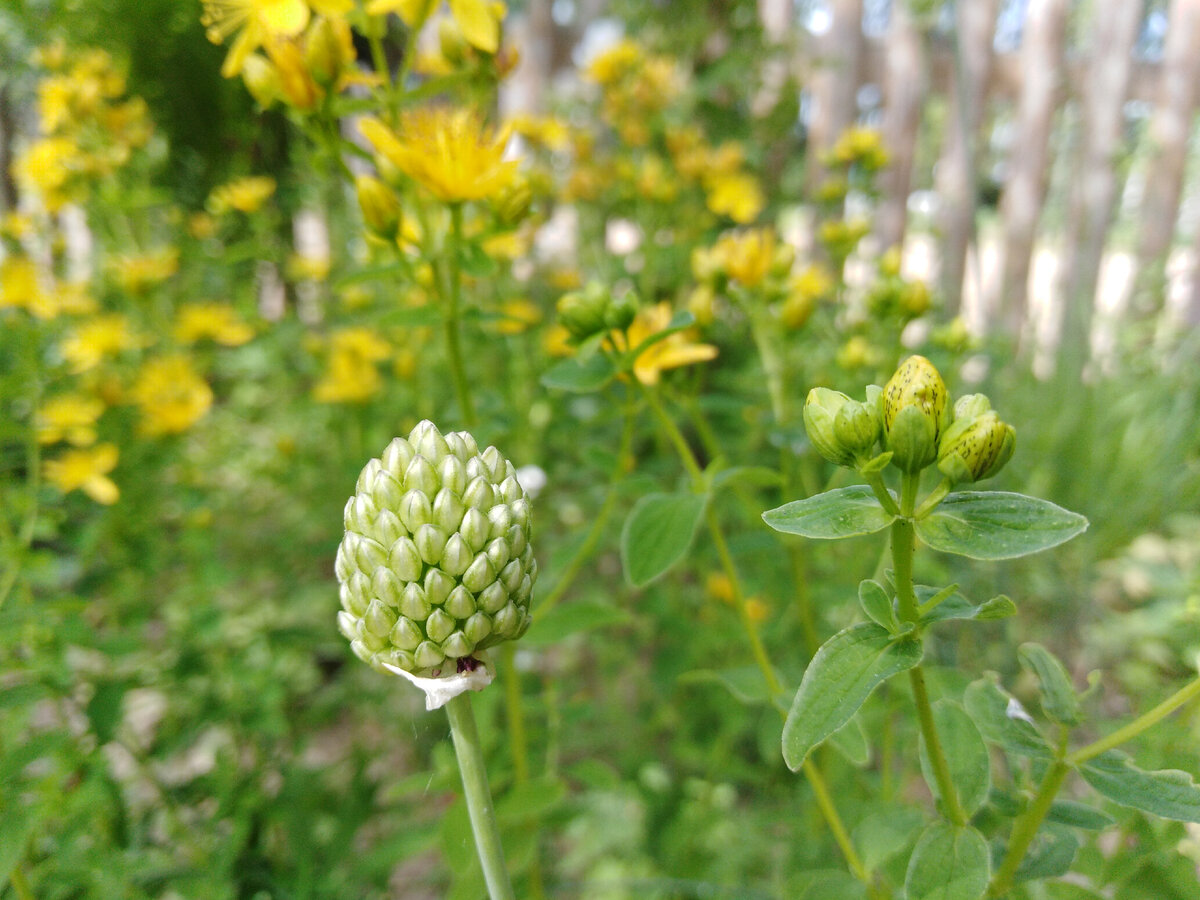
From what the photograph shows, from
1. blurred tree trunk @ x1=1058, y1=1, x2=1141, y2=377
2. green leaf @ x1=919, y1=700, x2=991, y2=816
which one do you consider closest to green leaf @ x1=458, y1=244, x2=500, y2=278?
green leaf @ x1=919, y1=700, x2=991, y2=816

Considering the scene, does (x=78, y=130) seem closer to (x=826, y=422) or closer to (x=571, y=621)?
(x=571, y=621)

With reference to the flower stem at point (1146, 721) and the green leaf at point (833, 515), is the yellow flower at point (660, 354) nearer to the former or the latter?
the green leaf at point (833, 515)

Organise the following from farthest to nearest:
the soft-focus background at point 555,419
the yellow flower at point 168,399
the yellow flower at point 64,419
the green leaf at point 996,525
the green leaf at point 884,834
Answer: the yellow flower at point 168,399, the yellow flower at point 64,419, the soft-focus background at point 555,419, the green leaf at point 884,834, the green leaf at point 996,525

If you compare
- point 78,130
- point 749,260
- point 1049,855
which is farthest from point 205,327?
point 1049,855

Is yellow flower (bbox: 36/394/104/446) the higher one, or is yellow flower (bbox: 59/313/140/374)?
yellow flower (bbox: 59/313/140/374)

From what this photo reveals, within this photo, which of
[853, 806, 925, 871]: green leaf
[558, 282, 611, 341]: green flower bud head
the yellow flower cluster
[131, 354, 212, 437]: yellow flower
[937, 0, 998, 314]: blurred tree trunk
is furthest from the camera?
[937, 0, 998, 314]: blurred tree trunk

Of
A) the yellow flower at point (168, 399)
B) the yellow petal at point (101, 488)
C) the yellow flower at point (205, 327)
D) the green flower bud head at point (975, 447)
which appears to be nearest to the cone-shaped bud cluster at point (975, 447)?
the green flower bud head at point (975, 447)

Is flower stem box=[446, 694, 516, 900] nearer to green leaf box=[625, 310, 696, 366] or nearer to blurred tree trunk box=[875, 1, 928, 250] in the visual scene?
green leaf box=[625, 310, 696, 366]
